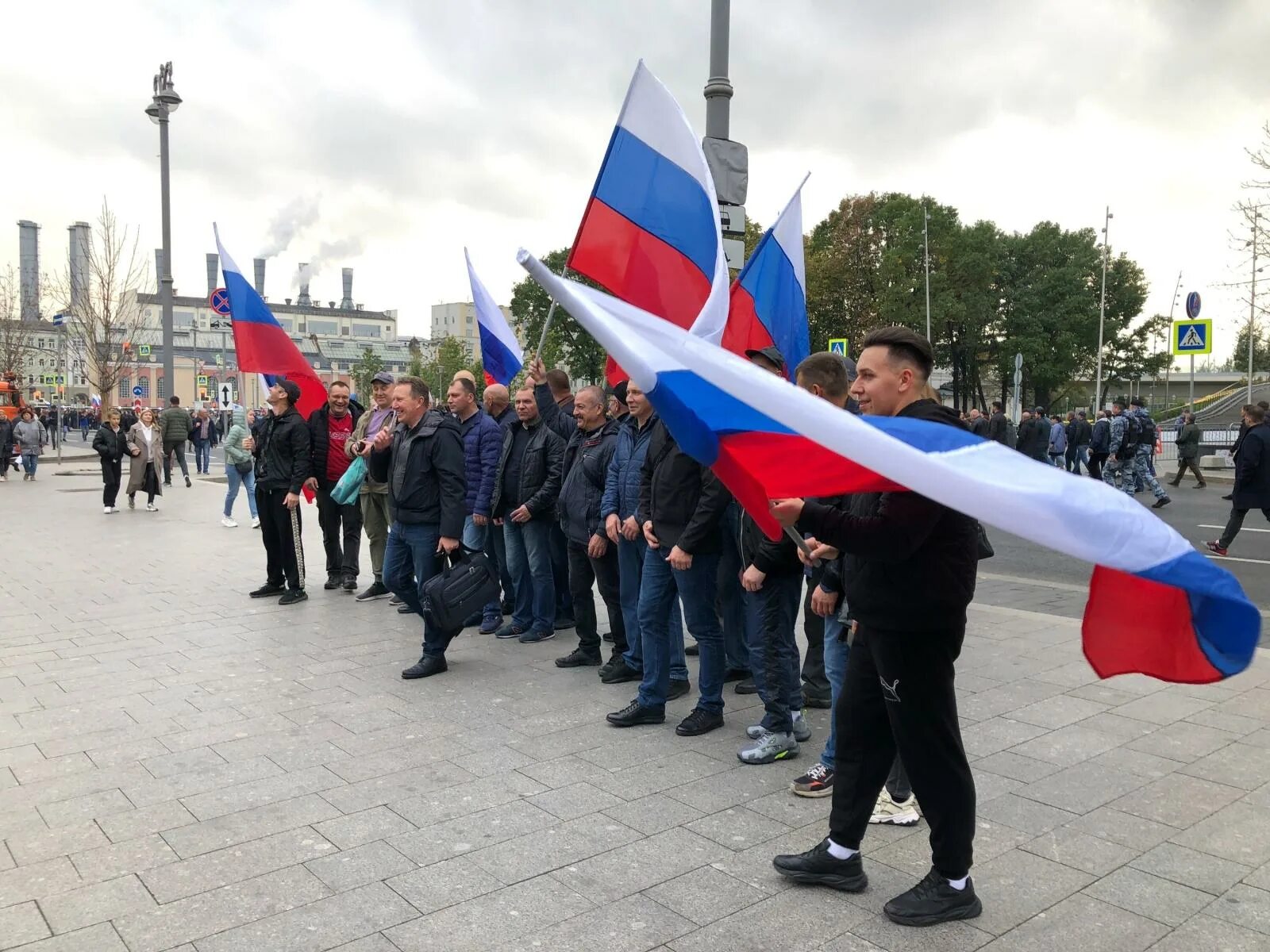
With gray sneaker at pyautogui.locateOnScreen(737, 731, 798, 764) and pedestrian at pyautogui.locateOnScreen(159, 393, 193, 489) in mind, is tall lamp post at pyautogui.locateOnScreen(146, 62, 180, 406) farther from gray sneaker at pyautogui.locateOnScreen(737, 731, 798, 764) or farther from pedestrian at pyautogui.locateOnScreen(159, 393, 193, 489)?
gray sneaker at pyautogui.locateOnScreen(737, 731, 798, 764)

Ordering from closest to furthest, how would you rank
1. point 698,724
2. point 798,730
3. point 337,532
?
point 798,730, point 698,724, point 337,532

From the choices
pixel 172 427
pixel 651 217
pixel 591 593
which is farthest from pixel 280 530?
pixel 172 427

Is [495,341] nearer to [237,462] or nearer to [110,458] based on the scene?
[237,462]

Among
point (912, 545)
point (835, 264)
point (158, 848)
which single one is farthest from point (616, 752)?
point (835, 264)

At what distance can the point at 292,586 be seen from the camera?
9.31m

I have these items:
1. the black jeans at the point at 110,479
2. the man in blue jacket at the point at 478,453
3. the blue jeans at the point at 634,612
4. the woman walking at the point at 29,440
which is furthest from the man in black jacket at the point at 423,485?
the woman walking at the point at 29,440

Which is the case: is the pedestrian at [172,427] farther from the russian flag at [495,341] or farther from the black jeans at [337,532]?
the russian flag at [495,341]

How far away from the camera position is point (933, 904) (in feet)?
11.2

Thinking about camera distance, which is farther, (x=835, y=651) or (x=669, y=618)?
(x=669, y=618)

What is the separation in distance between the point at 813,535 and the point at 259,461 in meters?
7.40

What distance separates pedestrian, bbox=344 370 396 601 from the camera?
937cm

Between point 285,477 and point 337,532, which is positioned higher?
point 285,477

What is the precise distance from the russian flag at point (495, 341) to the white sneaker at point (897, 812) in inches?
237

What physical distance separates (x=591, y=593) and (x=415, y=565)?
4.40 feet
